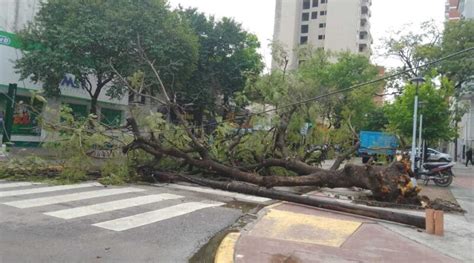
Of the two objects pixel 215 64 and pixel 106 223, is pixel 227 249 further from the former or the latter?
pixel 215 64

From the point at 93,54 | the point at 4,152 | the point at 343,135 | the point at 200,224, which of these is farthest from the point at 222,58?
the point at 200,224

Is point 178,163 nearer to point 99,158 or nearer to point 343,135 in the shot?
point 99,158

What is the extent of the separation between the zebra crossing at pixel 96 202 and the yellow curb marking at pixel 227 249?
148 centimetres

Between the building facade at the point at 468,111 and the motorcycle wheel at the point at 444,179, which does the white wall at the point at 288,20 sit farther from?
the motorcycle wheel at the point at 444,179

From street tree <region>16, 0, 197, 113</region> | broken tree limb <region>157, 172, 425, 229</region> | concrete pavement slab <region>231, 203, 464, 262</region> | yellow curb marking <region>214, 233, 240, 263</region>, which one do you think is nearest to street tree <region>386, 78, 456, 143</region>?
street tree <region>16, 0, 197, 113</region>

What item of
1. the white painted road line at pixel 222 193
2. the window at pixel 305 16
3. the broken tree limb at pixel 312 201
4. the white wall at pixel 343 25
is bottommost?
the white painted road line at pixel 222 193

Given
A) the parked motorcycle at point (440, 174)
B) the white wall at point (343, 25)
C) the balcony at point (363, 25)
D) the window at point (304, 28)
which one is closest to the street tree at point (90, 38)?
the parked motorcycle at point (440, 174)

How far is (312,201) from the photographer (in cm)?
925

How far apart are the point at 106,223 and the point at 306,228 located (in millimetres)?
3278

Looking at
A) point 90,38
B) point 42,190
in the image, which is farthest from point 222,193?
point 90,38

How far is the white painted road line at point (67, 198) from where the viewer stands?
7.83 metres

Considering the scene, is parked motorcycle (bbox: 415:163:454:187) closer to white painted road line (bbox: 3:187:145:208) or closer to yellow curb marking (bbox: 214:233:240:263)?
white painted road line (bbox: 3:187:145:208)

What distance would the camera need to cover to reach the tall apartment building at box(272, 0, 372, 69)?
71.5 metres

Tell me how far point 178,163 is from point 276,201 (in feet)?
12.9
